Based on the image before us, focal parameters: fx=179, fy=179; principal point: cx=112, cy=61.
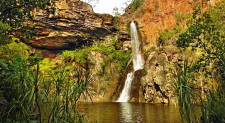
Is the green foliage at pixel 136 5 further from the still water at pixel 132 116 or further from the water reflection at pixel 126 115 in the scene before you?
the still water at pixel 132 116

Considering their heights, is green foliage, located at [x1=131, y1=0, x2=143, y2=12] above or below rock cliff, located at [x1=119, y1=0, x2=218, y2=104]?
above

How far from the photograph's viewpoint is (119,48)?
42.3 meters

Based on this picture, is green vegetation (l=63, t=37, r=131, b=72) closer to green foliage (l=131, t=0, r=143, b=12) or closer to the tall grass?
green foliage (l=131, t=0, r=143, b=12)

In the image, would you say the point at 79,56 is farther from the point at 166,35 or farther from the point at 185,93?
the point at 185,93

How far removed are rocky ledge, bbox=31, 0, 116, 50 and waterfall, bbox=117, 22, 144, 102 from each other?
5332 millimetres

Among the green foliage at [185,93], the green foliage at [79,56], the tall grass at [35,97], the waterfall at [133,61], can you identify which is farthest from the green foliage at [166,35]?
the tall grass at [35,97]

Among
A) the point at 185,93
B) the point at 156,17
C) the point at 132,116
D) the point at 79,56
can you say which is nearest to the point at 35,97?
the point at 185,93

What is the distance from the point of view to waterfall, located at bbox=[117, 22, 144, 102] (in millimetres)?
30906

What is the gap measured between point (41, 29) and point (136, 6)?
2762 cm

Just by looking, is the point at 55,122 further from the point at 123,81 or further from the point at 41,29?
the point at 41,29

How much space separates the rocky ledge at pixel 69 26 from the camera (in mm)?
36844

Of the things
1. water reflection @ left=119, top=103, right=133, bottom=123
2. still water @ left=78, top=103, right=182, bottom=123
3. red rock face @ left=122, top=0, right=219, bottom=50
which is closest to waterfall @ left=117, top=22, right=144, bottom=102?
red rock face @ left=122, top=0, right=219, bottom=50

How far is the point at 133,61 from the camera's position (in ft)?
127

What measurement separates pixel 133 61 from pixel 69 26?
15644mm
